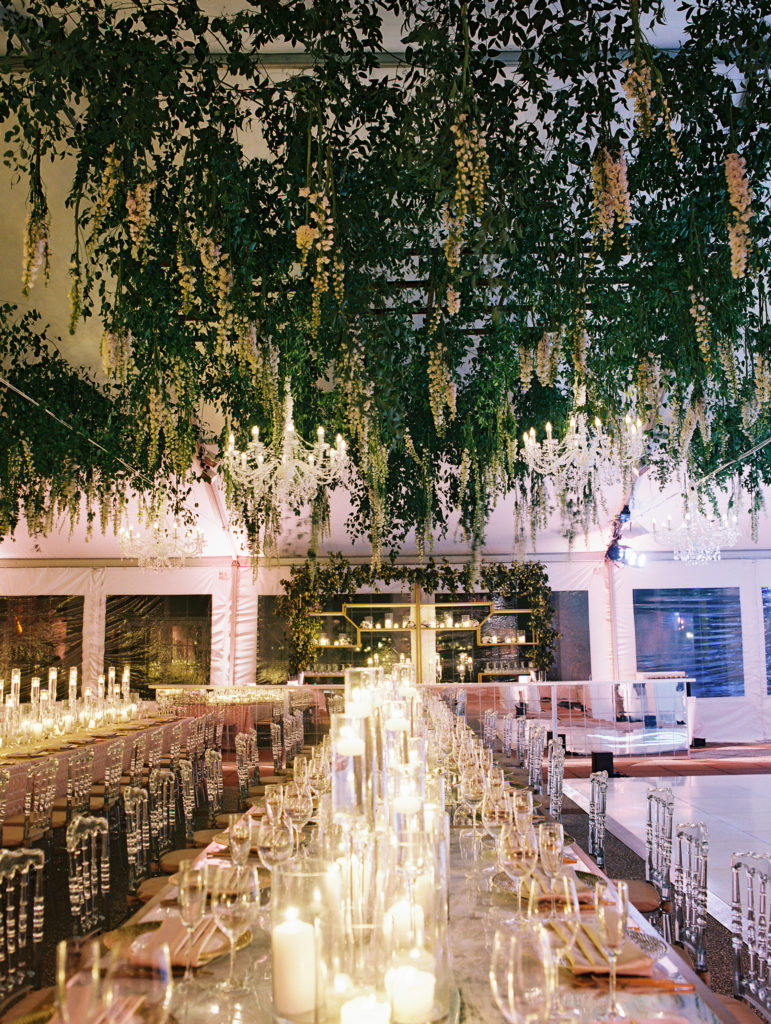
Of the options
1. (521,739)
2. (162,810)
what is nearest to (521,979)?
(162,810)

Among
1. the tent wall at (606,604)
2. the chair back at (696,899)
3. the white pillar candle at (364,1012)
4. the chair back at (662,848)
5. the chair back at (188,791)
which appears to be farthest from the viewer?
the tent wall at (606,604)

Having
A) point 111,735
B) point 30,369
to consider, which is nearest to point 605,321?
point 30,369

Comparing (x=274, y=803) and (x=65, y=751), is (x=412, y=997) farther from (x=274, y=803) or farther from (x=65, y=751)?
(x=65, y=751)

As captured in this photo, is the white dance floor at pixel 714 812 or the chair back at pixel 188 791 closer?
the chair back at pixel 188 791

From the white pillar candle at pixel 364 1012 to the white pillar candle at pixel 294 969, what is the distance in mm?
65

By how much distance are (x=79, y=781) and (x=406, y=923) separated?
14.0ft

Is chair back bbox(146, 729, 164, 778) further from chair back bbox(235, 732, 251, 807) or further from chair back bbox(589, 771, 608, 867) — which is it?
chair back bbox(589, 771, 608, 867)

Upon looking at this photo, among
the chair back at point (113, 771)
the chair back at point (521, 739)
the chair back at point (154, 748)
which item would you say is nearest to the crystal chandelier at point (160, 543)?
the chair back at point (154, 748)

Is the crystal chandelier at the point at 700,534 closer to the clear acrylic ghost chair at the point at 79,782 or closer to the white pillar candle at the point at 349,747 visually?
the clear acrylic ghost chair at the point at 79,782

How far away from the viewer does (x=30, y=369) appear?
21.9ft

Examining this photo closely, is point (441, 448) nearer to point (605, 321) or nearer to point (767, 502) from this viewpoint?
point (605, 321)

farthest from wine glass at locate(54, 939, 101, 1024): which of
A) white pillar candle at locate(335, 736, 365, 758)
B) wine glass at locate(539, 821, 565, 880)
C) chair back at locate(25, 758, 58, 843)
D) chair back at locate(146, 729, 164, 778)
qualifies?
chair back at locate(146, 729, 164, 778)

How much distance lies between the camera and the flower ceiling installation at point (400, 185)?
112 inches

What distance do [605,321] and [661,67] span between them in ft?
7.09
